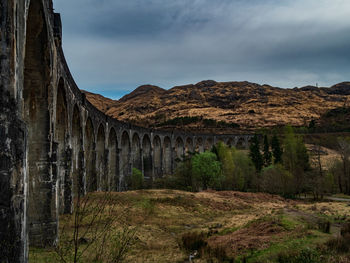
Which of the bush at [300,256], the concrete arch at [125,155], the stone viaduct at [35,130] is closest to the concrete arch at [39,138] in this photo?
the stone viaduct at [35,130]

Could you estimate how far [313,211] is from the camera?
22.5 metres

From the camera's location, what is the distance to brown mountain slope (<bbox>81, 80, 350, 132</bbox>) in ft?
416

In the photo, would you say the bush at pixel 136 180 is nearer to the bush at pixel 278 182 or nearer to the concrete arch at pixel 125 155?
the concrete arch at pixel 125 155

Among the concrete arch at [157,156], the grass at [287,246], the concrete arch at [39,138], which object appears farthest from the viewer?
the concrete arch at [157,156]

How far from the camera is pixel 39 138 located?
10.2 m

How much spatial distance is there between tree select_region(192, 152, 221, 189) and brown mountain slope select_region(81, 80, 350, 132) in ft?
266

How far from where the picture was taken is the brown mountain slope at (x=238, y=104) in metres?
127

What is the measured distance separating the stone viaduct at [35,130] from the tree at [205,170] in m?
14.7

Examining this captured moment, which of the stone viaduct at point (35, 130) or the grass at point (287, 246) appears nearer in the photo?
the stone viaduct at point (35, 130)

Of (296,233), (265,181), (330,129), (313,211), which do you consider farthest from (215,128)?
(296,233)

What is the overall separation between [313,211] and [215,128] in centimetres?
9087

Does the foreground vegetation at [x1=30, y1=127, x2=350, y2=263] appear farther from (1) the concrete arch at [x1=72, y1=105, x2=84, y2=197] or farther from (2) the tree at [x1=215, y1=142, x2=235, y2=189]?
(1) the concrete arch at [x1=72, y1=105, x2=84, y2=197]

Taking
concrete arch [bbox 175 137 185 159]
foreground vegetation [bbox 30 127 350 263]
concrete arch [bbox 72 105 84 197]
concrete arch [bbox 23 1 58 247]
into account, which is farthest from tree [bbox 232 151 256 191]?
concrete arch [bbox 23 1 58 247]

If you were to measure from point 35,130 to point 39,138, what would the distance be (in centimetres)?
33
